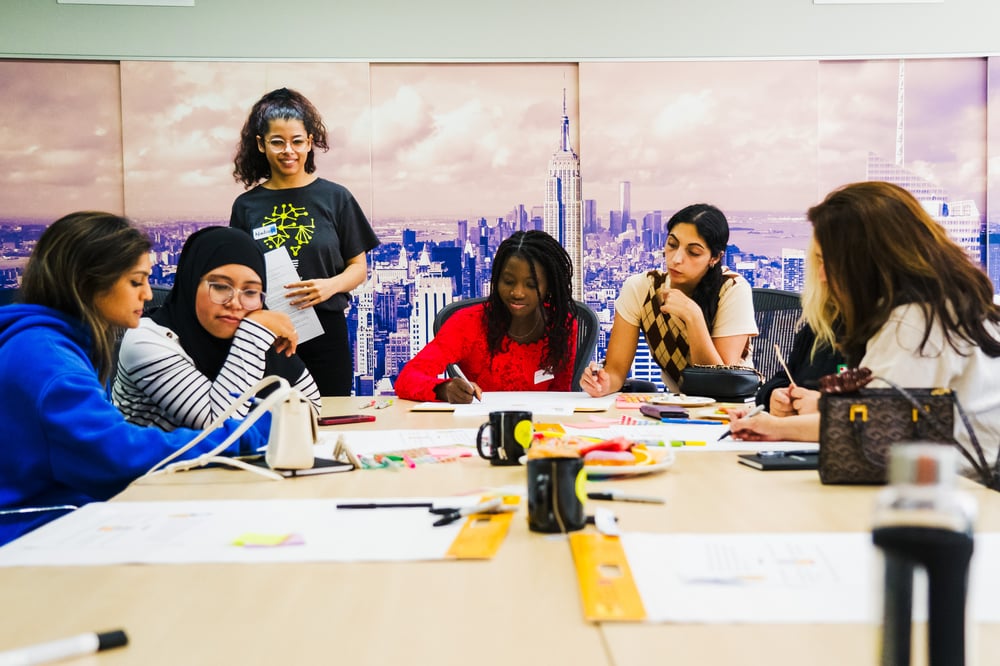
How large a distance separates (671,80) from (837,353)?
7.78 feet

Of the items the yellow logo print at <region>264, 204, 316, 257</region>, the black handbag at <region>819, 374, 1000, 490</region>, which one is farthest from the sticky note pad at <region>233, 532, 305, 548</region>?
the yellow logo print at <region>264, 204, 316, 257</region>

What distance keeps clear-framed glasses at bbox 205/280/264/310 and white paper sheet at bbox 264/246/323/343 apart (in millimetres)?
778

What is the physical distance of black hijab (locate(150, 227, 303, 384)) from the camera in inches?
95.3

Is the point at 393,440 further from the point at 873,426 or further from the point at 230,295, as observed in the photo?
the point at 873,426

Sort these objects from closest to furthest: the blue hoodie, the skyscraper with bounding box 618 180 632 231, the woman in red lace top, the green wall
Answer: the blue hoodie, the woman in red lace top, the green wall, the skyscraper with bounding box 618 180 632 231

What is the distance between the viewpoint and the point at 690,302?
2.95 m

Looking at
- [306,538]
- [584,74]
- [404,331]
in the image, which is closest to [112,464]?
[306,538]

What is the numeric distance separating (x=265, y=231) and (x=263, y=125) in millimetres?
400

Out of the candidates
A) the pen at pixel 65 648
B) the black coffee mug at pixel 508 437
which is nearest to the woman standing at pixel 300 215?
the black coffee mug at pixel 508 437

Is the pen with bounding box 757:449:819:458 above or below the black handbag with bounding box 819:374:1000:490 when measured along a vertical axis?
below

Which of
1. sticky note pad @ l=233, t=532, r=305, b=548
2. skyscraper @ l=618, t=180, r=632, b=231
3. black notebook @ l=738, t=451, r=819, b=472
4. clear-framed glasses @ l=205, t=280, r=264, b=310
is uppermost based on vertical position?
skyscraper @ l=618, t=180, r=632, b=231

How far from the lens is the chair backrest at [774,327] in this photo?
3.11 m

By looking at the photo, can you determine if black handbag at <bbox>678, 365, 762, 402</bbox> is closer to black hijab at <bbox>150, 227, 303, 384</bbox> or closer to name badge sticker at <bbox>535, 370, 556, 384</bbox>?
name badge sticker at <bbox>535, 370, 556, 384</bbox>

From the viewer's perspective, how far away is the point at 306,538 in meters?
1.14
